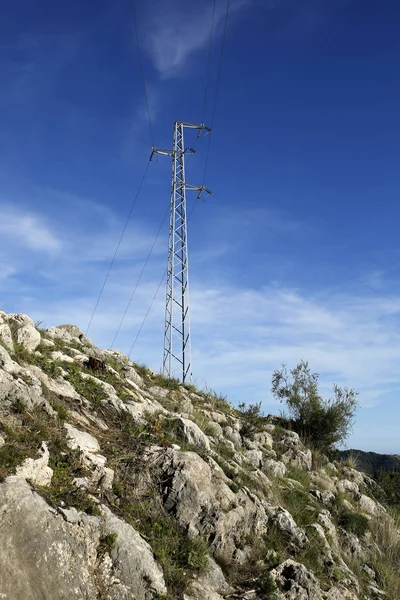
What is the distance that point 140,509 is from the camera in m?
7.71

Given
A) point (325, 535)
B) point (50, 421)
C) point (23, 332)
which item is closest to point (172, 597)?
point (50, 421)

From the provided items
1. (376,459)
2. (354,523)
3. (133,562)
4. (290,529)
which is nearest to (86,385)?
(133,562)

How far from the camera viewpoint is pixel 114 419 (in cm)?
1012

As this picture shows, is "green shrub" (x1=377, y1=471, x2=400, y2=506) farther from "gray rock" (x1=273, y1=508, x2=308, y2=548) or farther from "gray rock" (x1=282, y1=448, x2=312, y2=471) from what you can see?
"gray rock" (x1=273, y1=508, x2=308, y2=548)

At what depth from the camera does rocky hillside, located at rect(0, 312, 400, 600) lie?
6.11 metres

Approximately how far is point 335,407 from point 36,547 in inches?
694

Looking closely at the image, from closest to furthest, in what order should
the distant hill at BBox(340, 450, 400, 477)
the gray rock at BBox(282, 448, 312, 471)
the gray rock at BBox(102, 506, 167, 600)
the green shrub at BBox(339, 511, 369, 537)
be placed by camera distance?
the gray rock at BBox(102, 506, 167, 600) → the green shrub at BBox(339, 511, 369, 537) → the gray rock at BBox(282, 448, 312, 471) → the distant hill at BBox(340, 450, 400, 477)

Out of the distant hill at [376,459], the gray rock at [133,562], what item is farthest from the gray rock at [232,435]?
the distant hill at [376,459]

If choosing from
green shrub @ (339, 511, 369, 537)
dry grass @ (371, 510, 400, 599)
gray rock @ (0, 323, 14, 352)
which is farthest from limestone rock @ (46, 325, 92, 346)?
dry grass @ (371, 510, 400, 599)

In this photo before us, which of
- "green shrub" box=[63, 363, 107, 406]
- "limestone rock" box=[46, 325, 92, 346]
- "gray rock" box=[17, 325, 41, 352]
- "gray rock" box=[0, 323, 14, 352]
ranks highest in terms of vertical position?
"limestone rock" box=[46, 325, 92, 346]

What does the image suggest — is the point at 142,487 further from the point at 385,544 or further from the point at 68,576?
the point at 385,544

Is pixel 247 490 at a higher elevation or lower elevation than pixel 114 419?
lower

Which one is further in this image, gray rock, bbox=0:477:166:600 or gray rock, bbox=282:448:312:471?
gray rock, bbox=282:448:312:471

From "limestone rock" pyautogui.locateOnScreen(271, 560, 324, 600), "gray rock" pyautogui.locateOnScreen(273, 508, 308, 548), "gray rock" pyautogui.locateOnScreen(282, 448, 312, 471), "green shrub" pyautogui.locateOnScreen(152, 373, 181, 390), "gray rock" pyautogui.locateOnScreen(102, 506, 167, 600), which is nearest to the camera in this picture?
"gray rock" pyautogui.locateOnScreen(102, 506, 167, 600)
